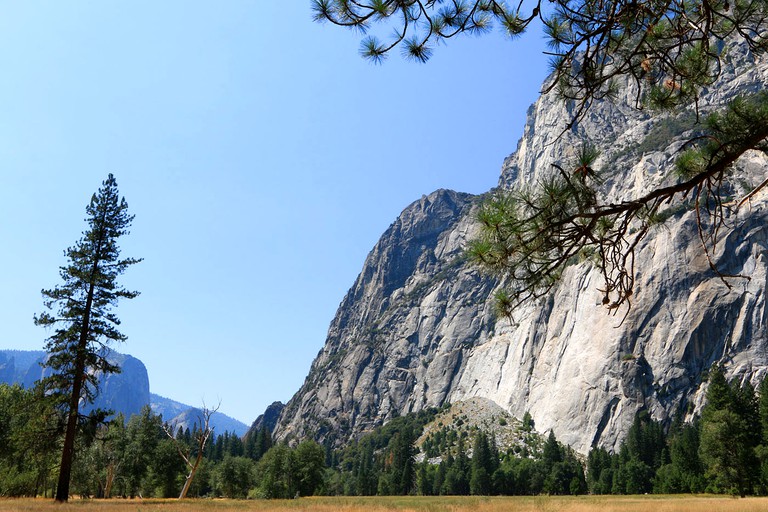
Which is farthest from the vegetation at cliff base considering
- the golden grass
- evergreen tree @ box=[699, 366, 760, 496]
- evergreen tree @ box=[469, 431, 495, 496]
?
evergreen tree @ box=[469, 431, 495, 496]

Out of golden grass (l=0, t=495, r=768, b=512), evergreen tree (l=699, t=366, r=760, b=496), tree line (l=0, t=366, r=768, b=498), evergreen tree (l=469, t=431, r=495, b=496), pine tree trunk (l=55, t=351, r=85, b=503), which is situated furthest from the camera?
evergreen tree (l=469, t=431, r=495, b=496)

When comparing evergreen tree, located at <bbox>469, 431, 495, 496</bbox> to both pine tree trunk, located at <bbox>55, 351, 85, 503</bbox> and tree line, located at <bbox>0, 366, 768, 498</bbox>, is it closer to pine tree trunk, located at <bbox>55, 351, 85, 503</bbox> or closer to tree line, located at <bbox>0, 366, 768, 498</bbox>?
tree line, located at <bbox>0, 366, 768, 498</bbox>

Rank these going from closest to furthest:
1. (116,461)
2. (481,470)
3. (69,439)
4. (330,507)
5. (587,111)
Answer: (587,111) → (330,507) → (69,439) → (116,461) → (481,470)

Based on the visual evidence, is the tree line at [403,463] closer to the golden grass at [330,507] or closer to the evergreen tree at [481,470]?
the evergreen tree at [481,470]

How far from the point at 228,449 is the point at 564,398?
307 feet

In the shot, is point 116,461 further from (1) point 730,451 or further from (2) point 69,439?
(1) point 730,451

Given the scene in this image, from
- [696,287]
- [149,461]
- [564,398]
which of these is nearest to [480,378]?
[564,398]

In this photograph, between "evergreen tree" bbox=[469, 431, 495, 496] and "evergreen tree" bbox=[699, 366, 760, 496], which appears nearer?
"evergreen tree" bbox=[699, 366, 760, 496]

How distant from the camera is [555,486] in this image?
332ft

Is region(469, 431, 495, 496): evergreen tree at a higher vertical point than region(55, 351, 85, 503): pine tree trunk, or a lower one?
lower

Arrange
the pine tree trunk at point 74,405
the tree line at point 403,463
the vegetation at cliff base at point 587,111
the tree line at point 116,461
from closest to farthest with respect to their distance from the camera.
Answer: the vegetation at cliff base at point 587,111 < the pine tree trunk at point 74,405 < the tree line at point 116,461 < the tree line at point 403,463

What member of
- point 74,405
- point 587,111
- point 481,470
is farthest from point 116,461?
point 481,470

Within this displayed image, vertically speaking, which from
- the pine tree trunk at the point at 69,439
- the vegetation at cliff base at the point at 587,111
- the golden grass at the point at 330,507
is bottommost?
the golden grass at the point at 330,507

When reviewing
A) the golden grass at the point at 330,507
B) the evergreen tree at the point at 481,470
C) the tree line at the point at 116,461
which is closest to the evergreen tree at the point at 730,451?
the golden grass at the point at 330,507
